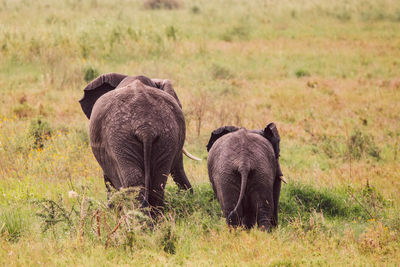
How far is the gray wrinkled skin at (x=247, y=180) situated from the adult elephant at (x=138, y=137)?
1.91 feet

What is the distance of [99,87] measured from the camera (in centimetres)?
714

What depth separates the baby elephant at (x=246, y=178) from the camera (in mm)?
5953

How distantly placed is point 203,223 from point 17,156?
4357 mm

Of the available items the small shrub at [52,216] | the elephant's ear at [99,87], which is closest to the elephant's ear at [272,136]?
the elephant's ear at [99,87]

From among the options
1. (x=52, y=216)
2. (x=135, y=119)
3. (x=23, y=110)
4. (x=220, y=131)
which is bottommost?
(x=23, y=110)

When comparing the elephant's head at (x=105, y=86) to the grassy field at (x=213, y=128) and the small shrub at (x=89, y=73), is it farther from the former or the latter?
the small shrub at (x=89, y=73)

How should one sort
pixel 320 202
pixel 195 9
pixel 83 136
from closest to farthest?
pixel 320 202 → pixel 83 136 → pixel 195 9

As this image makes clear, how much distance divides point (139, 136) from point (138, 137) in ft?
0.06

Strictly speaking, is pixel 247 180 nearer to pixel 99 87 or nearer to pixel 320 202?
pixel 320 202

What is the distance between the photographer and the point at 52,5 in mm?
31641

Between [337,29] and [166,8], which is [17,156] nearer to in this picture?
[337,29]

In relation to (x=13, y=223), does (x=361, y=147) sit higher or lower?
lower

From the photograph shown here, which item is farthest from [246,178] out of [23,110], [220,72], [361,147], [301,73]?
[301,73]

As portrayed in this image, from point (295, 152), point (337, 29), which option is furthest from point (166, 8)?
point (295, 152)
